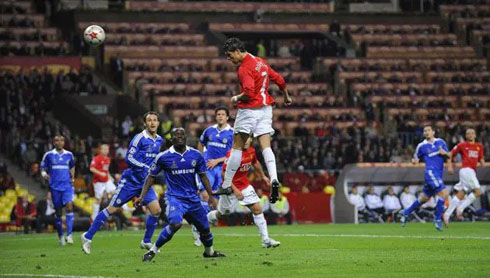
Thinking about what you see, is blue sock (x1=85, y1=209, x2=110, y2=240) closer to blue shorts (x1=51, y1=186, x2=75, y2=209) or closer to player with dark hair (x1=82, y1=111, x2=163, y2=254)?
player with dark hair (x1=82, y1=111, x2=163, y2=254)

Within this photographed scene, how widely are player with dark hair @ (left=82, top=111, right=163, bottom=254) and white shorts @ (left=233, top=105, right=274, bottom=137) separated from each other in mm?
2674

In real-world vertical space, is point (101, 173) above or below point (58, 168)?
below

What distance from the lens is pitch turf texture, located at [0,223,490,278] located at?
45.2ft

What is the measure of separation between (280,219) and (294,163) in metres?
4.50

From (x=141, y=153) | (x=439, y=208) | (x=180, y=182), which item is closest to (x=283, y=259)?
(x=180, y=182)

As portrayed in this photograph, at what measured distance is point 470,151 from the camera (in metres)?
27.9

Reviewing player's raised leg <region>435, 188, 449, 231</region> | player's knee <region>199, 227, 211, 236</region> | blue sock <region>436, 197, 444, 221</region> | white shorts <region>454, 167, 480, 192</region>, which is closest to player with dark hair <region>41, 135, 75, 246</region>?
player's knee <region>199, 227, 211, 236</region>

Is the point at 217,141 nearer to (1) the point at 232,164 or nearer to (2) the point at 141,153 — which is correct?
(2) the point at 141,153

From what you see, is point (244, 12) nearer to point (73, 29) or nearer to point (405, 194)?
point (73, 29)

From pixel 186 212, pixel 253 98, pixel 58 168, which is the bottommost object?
pixel 58 168

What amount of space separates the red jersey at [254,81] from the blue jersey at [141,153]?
9.83 feet

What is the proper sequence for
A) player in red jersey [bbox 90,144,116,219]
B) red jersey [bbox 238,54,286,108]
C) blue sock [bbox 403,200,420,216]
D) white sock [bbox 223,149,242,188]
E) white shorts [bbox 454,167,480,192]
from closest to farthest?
1. red jersey [bbox 238,54,286,108]
2. white sock [bbox 223,149,242,188]
3. blue sock [bbox 403,200,420,216]
4. white shorts [bbox 454,167,480,192]
5. player in red jersey [bbox 90,144,116,219]

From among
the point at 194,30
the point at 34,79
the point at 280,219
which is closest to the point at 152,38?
the point at 194,30

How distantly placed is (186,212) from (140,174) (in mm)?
3497
